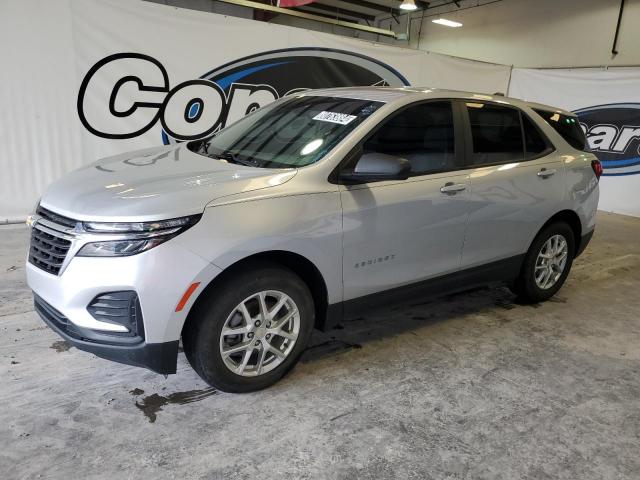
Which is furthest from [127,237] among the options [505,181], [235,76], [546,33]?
[546,33]

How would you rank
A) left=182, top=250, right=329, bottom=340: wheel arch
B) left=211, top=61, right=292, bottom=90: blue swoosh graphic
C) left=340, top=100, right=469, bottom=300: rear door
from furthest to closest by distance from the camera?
left=211, top=61, right=292, bottom=90: blue swoosh graphic → left=340, top=100, right=469, bottom=300: rear door → left=182, top=250, right=329, bottom=340: wheel arch

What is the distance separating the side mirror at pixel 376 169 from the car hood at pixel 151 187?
33 cm

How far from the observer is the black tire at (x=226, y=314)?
2312mm

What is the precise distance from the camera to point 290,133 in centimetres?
298

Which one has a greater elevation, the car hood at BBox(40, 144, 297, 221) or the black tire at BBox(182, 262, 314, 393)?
the car hood at BBox(40, 144, 297, 221)

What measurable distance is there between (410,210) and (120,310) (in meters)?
1.64

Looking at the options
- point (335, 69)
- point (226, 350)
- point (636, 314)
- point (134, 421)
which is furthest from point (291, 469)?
point (335, 69)

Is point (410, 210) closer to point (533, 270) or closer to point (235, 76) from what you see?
point (533, 270)

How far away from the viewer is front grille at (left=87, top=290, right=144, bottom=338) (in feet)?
6.92

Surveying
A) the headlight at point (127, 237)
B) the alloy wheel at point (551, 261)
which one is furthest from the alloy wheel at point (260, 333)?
the alloy wheel at point (551, 261)

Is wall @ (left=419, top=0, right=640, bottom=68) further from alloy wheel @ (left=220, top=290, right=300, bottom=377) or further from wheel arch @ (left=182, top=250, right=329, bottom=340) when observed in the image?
alloy wheel @ (left=220, top=290, right=300, bottom=377)

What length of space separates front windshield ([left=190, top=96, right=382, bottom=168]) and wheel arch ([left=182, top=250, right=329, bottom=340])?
496mm

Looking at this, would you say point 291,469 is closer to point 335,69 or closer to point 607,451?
point 607,451

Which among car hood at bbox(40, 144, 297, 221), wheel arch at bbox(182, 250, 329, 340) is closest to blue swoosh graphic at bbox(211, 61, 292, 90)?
car hood at bbox(40, 144, 297, 221)
